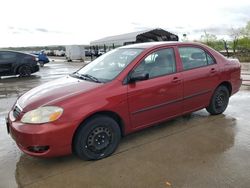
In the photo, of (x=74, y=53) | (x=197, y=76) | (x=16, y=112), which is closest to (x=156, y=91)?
(x=197, y=76)

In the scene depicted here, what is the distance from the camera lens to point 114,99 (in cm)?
382

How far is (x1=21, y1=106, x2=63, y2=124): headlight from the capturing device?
3410 millimetres

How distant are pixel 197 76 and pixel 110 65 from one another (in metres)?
1.55

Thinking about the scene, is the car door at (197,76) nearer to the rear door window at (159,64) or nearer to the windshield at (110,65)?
the rear door window at (159,64)

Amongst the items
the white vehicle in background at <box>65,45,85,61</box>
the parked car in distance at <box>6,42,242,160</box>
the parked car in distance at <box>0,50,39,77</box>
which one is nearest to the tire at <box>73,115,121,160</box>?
the parked car in distance at <box>6,42,242,160</box>

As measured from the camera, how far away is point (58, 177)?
134 inches

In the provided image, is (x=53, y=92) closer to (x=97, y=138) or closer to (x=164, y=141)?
(x=97, y=138)

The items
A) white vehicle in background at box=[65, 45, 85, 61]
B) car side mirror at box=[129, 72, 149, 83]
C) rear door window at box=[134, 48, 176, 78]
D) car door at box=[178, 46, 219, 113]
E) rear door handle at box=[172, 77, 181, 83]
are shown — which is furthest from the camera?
white vehicle in background at box=[65, 45, 85, 61]

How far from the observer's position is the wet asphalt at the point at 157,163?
3.24 metres

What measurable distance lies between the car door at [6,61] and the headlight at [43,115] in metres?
10.8

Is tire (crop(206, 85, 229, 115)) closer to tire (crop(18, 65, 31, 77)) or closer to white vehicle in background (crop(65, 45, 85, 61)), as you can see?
tire (crop(18, 65, 31, 77))

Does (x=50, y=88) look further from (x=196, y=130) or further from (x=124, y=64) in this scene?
(x=196, y=130)

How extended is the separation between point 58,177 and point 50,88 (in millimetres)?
1347

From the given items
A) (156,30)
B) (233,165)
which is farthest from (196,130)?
(156,30)
